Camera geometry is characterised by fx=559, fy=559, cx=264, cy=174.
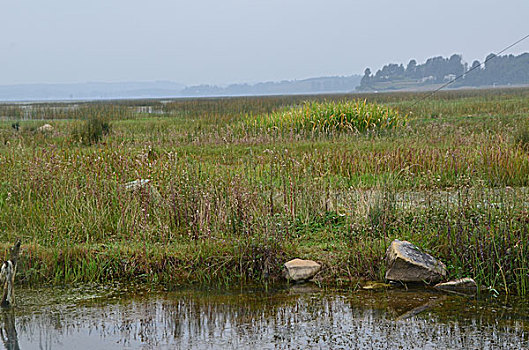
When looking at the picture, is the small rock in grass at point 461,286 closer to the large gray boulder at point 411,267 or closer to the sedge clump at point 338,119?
the large gray boulder at point 411,267

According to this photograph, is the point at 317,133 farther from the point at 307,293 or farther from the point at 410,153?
the point at 307,293

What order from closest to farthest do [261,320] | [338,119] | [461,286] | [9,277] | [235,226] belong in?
[261,320] → [9,277] → [461,286] → [235,226] → [338,119]

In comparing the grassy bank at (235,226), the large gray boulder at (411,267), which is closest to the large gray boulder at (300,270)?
the grassy bank at (235,226)

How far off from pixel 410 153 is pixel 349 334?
6.57 m

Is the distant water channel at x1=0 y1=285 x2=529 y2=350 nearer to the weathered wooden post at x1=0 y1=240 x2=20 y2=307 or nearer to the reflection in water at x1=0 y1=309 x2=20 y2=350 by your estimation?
the reflection in water at x1=0 y1=309 x2=20 y2=350

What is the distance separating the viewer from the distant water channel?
4383 mm

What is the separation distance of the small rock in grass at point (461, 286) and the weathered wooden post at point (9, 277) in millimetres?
4087

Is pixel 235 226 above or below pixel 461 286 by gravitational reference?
above

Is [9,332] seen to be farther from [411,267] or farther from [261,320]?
[411,267]

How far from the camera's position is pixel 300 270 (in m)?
5.89

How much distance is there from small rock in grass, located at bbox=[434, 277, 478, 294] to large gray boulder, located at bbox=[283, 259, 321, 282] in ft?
4.25

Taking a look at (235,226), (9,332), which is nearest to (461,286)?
(235,226)

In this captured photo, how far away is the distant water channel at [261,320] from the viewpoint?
4383 mm

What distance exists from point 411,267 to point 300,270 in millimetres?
1133
